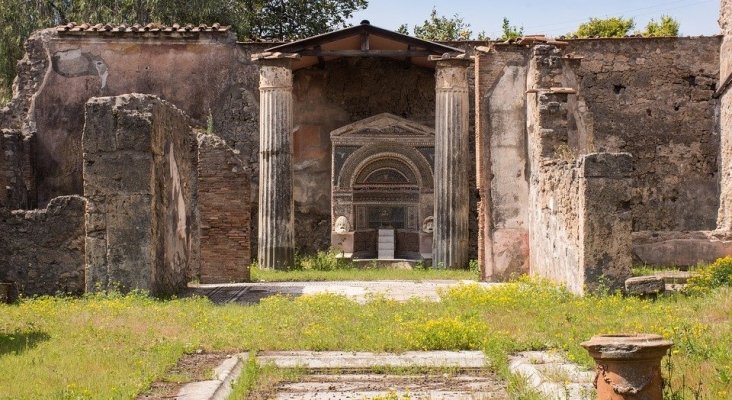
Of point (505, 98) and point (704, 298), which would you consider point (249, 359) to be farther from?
point (505, 98)

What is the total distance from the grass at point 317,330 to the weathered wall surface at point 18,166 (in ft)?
28.7

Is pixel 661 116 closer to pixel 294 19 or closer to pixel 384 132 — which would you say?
pixel 384 132

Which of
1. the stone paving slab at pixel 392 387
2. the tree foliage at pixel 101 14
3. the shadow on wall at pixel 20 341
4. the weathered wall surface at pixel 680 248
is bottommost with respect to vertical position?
the stone paving slab at pixel 392 387

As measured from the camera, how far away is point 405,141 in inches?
847

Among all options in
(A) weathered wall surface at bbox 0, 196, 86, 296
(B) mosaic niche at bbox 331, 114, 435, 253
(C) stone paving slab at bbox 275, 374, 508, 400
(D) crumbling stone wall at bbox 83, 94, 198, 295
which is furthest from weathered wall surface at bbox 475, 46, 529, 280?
(C) stone paving slab at bbox 275, 374, 508, 400

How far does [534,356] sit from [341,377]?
145 cm

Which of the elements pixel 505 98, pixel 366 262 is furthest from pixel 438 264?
pixel 505 98

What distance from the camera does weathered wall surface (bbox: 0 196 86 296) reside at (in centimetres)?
1226

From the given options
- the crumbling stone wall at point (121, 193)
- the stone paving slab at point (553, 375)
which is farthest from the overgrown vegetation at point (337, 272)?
the stone paving slab at point (553, 375)

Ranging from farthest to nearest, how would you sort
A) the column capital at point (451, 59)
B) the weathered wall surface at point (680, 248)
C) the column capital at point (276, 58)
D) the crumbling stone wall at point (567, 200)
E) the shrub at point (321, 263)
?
the shrub at point (321, 263) → the column capital at point (451, 59) → the column capital at point (276, 58) → the weathered wall surface at point (680, 248) → the crumbling stone wall at point (567, 200)

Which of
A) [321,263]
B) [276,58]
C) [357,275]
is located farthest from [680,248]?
[276,58]

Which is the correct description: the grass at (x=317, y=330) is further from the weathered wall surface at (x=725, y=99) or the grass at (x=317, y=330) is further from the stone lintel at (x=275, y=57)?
the weathered wall surface at (x=725, y=99)

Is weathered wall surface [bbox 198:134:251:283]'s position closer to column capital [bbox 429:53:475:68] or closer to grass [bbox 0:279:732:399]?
grass [bbox 0:279:732:399]

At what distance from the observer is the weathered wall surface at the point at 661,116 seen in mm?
20984
